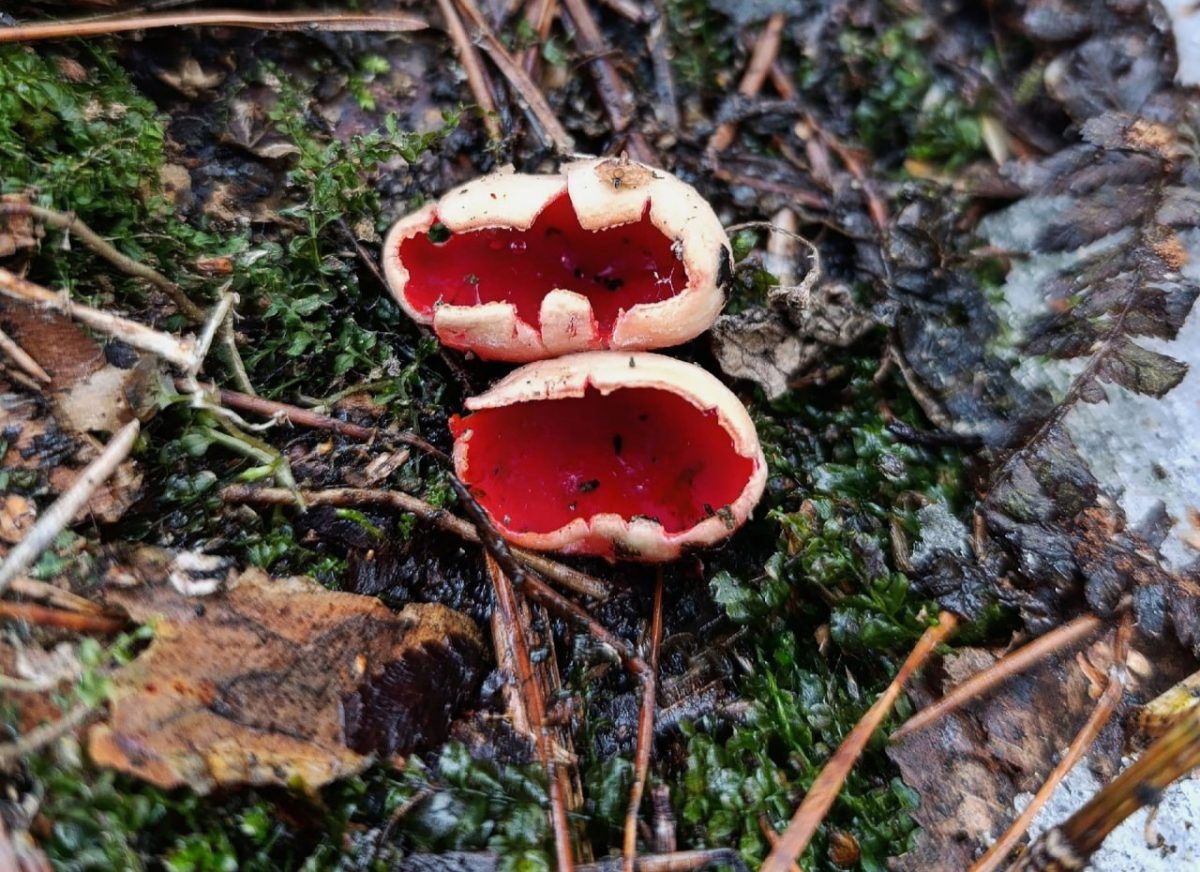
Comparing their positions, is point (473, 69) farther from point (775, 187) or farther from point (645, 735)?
point (645, 735)

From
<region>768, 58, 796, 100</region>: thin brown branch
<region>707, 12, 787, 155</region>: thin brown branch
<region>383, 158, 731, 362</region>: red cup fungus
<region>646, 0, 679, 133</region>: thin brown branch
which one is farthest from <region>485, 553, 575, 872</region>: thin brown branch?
<region>768, 58, 796, 100</region>: thin brown branch

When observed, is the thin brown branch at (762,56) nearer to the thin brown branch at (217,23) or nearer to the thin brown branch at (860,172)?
the thin brown branch at (860,172)

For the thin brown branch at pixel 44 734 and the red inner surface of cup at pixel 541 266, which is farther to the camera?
the red inner surface of cup at pixel 541 266

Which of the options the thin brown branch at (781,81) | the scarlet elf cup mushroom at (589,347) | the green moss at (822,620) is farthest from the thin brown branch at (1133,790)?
the thin brown branch at (781,81)

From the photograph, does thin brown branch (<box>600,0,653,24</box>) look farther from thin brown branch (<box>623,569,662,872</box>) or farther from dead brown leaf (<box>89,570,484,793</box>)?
dead brown leaf (<box>89,570,484,793</box>)

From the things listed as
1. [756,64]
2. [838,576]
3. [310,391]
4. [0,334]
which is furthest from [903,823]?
[756,64]
